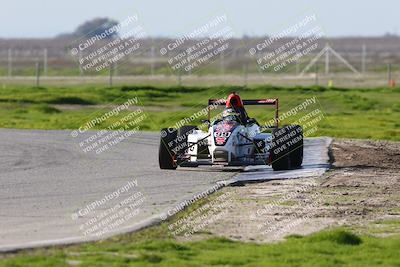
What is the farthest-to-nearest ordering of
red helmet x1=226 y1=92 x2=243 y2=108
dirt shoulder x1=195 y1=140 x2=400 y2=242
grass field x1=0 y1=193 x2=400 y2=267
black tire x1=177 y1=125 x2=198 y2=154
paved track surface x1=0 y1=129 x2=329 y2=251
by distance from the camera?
black tire x1=177 y1=125 x2=198 y2=154
red helmet x1=226 y1=92 x2=243 y2=108
dirt shoulder x1=195 y1=140 x2=400 y2=242
paved track surface x1=0 y1=129 x2=329 y2=251
grass field x1=0 y1=193 x2=400 y2=267

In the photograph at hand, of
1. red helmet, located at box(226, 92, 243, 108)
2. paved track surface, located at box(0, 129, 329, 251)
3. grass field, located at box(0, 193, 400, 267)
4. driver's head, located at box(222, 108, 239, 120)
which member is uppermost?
red helmet, located at box(226, 92, 243, 108)

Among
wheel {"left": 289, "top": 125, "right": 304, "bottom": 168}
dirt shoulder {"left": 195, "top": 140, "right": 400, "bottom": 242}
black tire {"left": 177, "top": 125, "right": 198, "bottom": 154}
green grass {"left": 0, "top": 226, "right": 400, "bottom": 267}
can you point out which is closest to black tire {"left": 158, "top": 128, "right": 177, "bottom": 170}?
black tire {"left": 177, "top": 125, "right": 198, "bottom": 154}

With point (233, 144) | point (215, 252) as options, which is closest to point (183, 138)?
point (233, 144)

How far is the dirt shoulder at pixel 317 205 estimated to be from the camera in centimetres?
1469

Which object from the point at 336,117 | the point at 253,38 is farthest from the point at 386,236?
the point at 253,38

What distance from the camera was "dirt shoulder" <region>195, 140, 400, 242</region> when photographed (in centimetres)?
1469

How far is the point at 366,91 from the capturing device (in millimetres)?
53969

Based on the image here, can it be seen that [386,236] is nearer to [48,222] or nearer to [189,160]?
[48,222]

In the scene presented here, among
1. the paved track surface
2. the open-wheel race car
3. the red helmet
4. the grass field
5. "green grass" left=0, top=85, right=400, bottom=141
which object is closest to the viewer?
the grass field

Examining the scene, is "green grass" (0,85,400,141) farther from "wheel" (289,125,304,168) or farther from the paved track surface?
"wheel" (289,125,304,168)

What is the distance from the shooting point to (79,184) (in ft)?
65.2

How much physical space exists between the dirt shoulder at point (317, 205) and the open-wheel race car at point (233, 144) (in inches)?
39.6

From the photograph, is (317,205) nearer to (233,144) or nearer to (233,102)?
(233,144)

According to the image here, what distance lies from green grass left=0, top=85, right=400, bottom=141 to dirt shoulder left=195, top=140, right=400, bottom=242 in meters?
11.7
